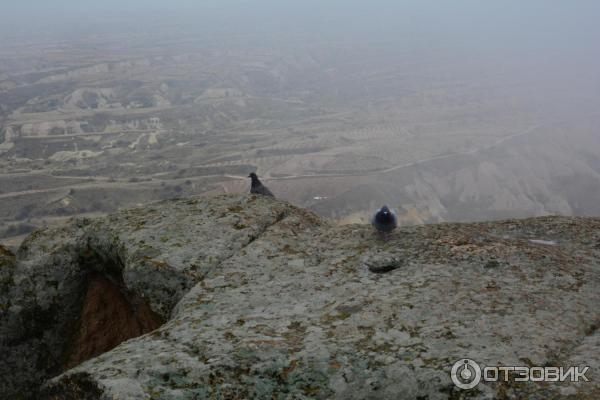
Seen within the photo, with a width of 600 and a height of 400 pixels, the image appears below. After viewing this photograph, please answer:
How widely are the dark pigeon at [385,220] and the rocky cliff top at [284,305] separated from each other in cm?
32

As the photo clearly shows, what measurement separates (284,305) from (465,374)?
14.0 feet

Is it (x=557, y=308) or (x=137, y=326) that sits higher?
(x=557, y=308)

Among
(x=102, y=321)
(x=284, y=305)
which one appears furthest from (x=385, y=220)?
(x=102, y=321)

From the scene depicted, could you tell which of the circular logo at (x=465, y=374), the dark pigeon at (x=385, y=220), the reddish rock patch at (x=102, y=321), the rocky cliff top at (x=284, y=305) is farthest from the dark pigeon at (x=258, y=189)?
the circular logo at (x=465, y=374)

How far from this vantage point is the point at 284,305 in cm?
1082

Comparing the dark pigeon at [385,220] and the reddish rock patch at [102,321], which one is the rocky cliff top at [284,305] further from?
the dark pigeon at [385,220]

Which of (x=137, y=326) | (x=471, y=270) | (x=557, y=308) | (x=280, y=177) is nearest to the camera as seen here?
(x=557, y=308)

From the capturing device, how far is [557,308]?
9680 millimetres

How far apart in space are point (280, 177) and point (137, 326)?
11476cm

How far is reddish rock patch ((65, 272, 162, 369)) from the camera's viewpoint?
1494 cm

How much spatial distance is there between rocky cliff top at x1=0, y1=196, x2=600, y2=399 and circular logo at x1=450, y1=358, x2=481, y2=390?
0.39 feet

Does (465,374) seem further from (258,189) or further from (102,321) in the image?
(258,189)

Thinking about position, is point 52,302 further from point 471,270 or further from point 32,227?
point 32,227

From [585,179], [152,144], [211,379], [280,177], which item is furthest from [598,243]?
[152,144]
